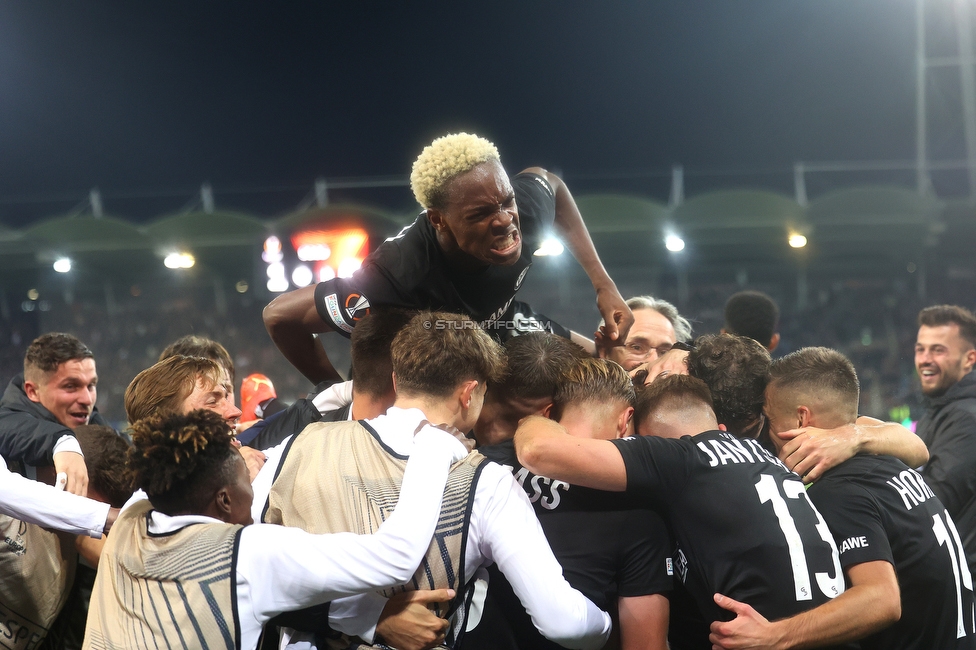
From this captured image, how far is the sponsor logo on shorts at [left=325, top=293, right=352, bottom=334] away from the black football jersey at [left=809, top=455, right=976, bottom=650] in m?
1.45

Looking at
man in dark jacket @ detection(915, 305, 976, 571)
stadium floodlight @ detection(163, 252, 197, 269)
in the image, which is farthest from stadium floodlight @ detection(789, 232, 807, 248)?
stadium floodlight @ detection(163, 252, 197, 269)

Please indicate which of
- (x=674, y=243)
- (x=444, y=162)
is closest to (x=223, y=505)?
(x=444, y=162)

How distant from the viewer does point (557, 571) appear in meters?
1.62

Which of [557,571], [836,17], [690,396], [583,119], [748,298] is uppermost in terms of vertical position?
[836,17]

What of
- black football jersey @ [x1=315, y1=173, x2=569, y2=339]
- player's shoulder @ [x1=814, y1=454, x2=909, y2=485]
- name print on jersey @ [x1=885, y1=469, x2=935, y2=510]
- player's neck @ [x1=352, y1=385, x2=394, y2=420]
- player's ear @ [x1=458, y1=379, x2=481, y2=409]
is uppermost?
black football jersey @ [x1=315, y1=173, x2=569, y2=339]

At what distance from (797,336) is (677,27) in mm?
9630

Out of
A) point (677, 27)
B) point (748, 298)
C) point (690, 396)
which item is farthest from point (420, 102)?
point (690, 396)

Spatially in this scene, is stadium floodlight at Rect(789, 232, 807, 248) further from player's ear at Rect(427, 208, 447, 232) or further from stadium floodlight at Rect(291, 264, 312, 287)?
player's ear at Rect(427, 208, 447, 232)

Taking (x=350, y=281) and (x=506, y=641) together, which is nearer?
(x=506, y=641)

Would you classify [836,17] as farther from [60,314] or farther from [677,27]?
[60,314]

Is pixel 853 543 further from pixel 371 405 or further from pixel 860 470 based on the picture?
pixel 371 405

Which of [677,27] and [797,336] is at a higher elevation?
[677,27]

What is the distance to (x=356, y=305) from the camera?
7.65 ft

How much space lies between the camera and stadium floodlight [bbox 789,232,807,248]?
38.1 ft
